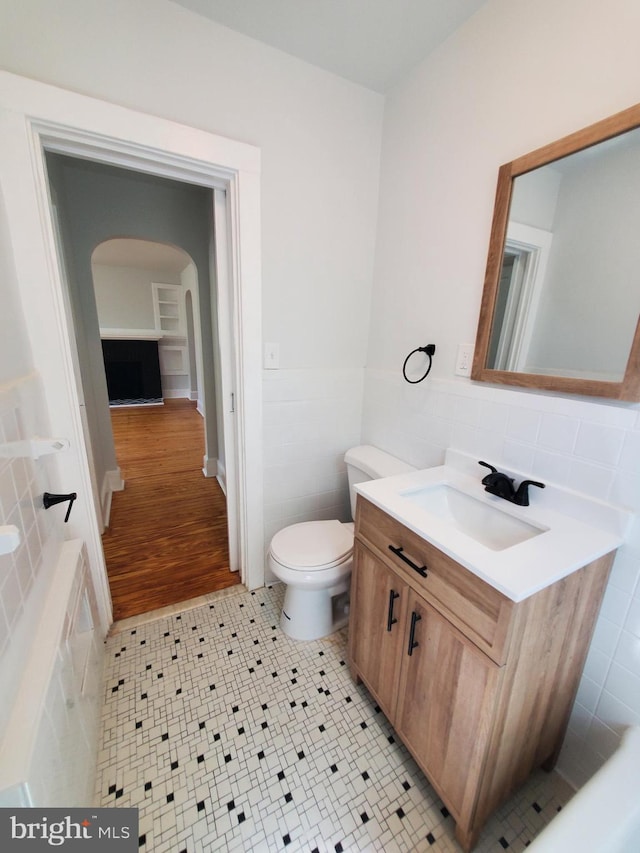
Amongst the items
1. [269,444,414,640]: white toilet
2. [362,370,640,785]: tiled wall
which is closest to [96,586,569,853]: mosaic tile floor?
[269,444,414,640]: white toilet

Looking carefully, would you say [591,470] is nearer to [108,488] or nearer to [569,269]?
[569,269]

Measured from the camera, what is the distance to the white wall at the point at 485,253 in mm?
928

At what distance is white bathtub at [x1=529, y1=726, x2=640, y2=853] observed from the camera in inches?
27.6

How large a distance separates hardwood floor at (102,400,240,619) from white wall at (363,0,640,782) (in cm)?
137

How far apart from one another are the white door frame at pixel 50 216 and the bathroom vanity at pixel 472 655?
3.20 ft

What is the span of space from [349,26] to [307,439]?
1.66 metres

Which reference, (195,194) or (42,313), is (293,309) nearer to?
(42,313)

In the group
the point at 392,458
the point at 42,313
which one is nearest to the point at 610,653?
the point at 392,458

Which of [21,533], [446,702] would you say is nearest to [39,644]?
[21,533]

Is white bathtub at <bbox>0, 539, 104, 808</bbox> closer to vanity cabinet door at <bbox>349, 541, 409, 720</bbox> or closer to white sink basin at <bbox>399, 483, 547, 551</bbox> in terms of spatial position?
vanity cabinet door at <bbox>349, 541, 409, 720</bbox>

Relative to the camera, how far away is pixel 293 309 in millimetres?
1661

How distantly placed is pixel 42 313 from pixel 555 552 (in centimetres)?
179

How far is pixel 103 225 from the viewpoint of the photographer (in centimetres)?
239

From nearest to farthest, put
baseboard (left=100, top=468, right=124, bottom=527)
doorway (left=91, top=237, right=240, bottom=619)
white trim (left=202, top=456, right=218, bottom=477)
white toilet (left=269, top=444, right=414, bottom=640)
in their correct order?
white toilet (left=269, top=444, right=414, bottom=640), doorway (left=91, top=237, right=240, bottom=619), baseboard (left=100, top=468, right=124, bottom=527), white trim (left=202, top=456, right=218, bottom=477)
